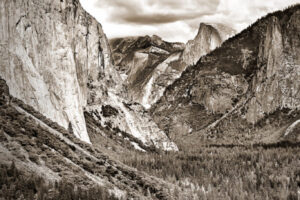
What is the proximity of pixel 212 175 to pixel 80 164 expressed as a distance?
44.0 meters

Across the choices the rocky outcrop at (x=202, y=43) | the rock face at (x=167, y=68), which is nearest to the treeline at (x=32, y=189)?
the rock face at (x=167, y=68)

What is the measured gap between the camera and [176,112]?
515 feet

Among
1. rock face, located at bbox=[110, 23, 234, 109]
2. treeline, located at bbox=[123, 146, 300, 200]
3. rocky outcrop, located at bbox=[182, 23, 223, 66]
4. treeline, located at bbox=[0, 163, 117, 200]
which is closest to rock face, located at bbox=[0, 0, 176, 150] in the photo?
treeline, located at bbox=[123, 146, 300, 200]

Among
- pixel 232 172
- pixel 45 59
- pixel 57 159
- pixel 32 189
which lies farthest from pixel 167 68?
pixel 32 189

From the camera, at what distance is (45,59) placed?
42625 millimetres

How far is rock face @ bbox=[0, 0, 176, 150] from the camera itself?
35094mm

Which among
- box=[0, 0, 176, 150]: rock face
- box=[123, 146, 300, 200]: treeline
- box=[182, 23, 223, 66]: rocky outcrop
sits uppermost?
box=[182, 23, 223, 66]: rocky outcrop

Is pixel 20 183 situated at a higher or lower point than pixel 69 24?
lower

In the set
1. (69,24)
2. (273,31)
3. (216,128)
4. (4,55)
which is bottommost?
(216,128)

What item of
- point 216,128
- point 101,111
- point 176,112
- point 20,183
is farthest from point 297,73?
point 20,183

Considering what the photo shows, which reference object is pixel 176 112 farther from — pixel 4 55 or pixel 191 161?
pixel 4 55

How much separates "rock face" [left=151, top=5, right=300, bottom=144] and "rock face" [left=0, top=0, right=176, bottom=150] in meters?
72.9

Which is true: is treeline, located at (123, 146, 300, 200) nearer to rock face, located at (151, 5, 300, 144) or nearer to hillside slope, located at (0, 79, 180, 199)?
hillside slope, located at (0, 79, 180, 199)

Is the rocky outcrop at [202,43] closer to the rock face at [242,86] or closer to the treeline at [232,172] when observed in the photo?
the rock face at [242,86]
